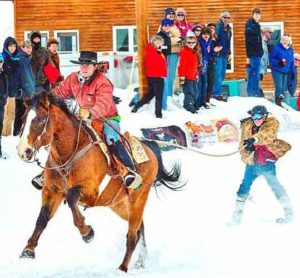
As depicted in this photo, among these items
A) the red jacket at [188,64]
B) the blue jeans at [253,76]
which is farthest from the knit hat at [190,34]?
the blue jeans at [253,76]

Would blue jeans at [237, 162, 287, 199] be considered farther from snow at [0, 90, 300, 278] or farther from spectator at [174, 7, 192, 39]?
spectator at [174, 7, 192, 39]

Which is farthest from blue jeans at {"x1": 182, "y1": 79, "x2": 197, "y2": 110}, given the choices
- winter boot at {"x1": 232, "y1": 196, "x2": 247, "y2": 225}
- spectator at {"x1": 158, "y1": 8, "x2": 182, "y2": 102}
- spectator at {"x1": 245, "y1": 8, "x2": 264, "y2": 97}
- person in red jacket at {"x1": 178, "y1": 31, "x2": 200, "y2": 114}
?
winter boot at {"x1": 232, "y1": 196, "x2": 247, "y2": 225}

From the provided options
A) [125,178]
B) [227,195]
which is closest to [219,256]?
[125,178]

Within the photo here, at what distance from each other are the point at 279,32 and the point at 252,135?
15310 millimetres

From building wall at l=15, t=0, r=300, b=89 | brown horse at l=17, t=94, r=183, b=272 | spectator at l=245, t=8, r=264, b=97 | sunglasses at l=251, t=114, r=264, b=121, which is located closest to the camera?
brown horse at l=17, t=94, r=183, b=272

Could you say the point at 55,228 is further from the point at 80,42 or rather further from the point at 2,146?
the point at 80,42

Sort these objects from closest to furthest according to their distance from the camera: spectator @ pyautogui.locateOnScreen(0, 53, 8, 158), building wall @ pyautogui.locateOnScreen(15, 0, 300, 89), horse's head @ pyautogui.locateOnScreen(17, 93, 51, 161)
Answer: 1. horse's head @ pyautogui.locateOnScreen(17, 93, 51, 161)
2. spectator @ pyautogui.locateOnScreen(0, 53, 8, 158)
3. building wall @ pyautogui.locateOnScreen(15, 0, 300, 89)

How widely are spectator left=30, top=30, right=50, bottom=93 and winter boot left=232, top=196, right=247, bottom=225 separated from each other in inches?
215

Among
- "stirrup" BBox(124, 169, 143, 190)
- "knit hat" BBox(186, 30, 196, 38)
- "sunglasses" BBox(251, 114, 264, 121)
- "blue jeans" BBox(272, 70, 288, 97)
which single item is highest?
"knit hat" BBox(186, 30, 196, 38)

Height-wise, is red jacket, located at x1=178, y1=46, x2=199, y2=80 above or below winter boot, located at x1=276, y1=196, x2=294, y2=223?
above

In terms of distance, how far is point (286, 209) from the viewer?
1023 cm

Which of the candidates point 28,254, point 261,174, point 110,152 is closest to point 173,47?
point 261,174

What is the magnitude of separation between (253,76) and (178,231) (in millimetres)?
8094

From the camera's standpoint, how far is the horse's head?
673 cm
